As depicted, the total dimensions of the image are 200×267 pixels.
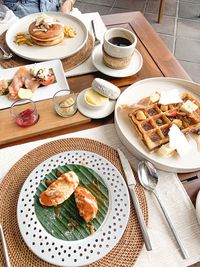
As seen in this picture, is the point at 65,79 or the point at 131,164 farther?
the point at 65,79

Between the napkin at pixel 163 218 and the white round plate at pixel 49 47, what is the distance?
0.41 m

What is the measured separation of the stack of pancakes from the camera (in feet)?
3.66

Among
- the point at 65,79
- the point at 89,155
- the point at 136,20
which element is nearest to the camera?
the point at 89,155

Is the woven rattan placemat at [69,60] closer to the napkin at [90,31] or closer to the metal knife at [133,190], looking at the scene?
the napkin at [90,31]

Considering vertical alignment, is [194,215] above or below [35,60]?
below

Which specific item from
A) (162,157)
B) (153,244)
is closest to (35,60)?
(162,157)

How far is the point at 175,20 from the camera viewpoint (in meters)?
2.71

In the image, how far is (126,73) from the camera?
1.05 meters

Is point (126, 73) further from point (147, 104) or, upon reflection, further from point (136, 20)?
point (136, 20)

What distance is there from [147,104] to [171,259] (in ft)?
1.57

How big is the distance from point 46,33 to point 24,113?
39 centimetres

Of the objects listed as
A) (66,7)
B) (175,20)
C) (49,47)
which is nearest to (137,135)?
(49,47)

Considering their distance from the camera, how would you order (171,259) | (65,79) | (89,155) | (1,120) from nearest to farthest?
(171,259) < (89,155) < (1,120) < (65,79)

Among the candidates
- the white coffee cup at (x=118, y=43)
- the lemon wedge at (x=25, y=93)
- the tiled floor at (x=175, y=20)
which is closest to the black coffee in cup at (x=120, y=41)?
the white coffee cup at (x=118, y=43)
